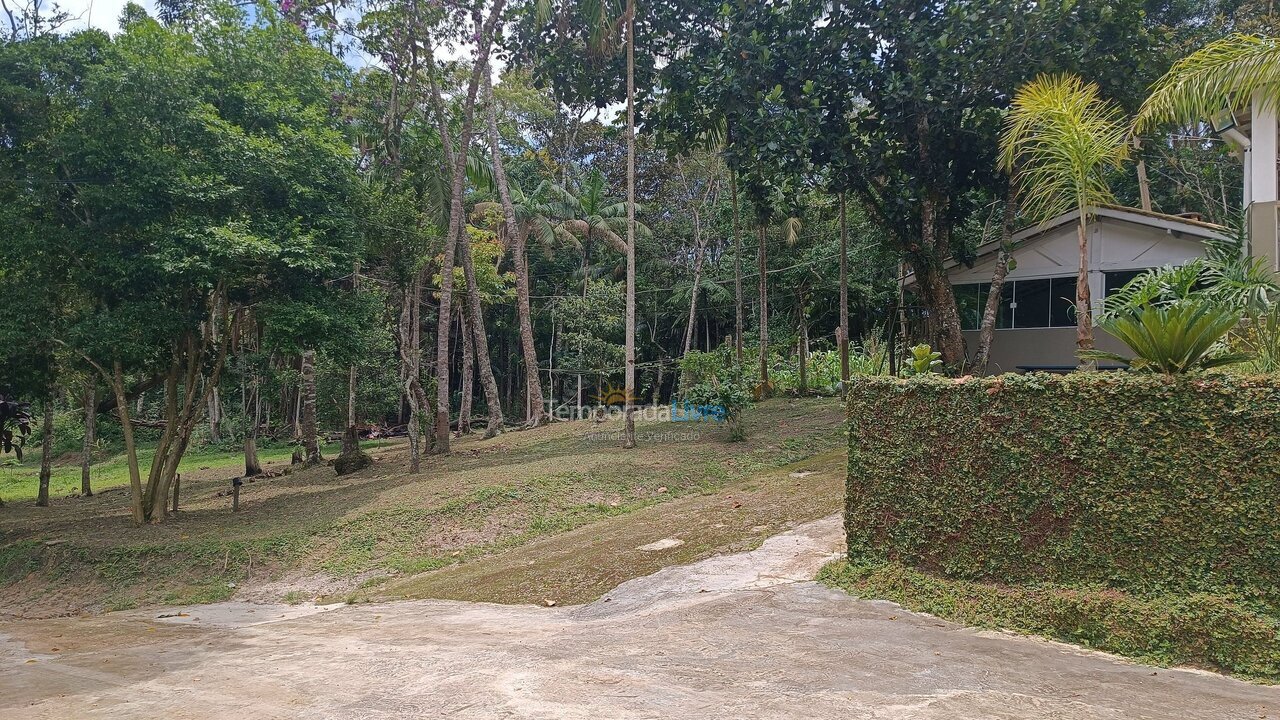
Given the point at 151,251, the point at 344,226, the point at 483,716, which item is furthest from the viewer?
the point at 344,226

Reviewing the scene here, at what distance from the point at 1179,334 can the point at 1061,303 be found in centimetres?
1385

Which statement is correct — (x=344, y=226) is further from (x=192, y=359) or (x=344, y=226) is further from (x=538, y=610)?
(x=538, y=610)

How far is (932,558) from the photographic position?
7.00 metres

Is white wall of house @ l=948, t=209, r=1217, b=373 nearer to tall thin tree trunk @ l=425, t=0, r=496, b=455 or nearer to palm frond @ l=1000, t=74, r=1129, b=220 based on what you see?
palm frond @ l=1000, t=74, r=1129, b=220

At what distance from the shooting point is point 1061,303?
18.4 m

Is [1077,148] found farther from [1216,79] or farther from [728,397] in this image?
[728,397]

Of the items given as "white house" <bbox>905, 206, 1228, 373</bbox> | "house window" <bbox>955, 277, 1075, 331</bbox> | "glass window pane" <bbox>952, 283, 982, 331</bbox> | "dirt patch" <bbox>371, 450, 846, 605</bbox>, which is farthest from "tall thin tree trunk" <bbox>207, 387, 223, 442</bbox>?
"house window" <bbox>955, 277, 1075, 331</bbox>

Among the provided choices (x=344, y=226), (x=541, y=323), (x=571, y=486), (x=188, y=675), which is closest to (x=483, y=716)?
Result: (x=188, y=675)

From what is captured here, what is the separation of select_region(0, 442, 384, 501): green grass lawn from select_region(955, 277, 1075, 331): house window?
1998 cm

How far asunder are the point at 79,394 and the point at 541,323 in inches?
716

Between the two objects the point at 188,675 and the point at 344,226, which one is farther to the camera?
the point at 344,226

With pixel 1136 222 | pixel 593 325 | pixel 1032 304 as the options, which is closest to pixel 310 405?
pixel 593 325

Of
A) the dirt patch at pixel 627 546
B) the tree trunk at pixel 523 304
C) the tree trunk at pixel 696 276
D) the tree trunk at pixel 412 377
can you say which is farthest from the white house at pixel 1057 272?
the tree trunk at pixel 412 377

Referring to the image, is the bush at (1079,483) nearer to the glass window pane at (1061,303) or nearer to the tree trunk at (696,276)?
the glass window pane at (1061,303)
